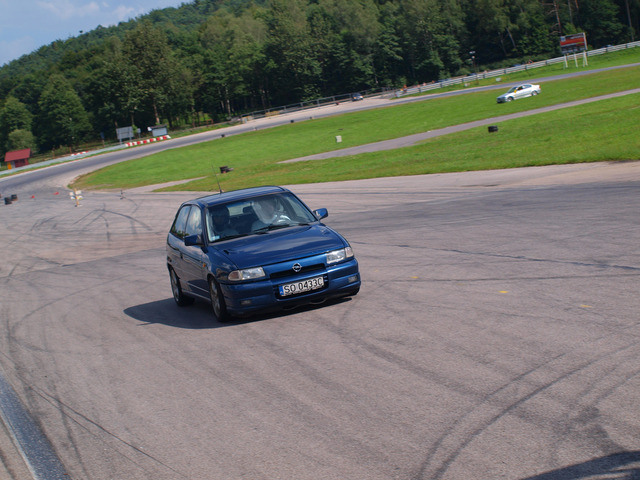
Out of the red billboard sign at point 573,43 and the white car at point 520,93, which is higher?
the red billboard sign at point 573,43

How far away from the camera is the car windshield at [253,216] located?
946 cm

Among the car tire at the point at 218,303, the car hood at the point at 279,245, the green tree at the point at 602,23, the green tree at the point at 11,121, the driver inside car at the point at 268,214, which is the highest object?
the green tree at the point at 11,121

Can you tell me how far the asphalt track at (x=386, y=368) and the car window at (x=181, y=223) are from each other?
1175 millimetres

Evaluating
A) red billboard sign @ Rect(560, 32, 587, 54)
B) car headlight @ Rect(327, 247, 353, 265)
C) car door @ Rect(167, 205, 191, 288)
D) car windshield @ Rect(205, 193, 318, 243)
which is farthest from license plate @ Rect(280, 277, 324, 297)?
red billboard sign @ Rect(560, 32, 587, 54)

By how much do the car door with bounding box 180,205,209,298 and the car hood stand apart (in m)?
0.43

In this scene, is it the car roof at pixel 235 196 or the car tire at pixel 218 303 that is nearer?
the car tire at pixel 218 303

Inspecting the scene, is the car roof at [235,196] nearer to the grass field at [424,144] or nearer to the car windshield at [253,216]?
the car windshield at [253,216]

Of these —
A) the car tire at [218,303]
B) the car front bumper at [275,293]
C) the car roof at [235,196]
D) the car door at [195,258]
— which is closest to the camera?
the car front bumper at [275,293]

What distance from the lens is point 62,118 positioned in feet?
429

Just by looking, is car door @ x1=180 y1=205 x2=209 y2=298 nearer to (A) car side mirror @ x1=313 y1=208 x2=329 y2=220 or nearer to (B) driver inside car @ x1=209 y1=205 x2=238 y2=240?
(B) driver inside car @ x1=209 y1=205 x2=238 y2=240

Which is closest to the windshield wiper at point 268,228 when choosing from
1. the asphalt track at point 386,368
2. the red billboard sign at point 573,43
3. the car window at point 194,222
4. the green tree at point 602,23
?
the car window at point 194,222

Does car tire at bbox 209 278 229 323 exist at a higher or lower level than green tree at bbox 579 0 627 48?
lower

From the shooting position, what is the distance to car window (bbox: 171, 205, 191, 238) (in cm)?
1068

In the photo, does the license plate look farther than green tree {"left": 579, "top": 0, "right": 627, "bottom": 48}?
No
